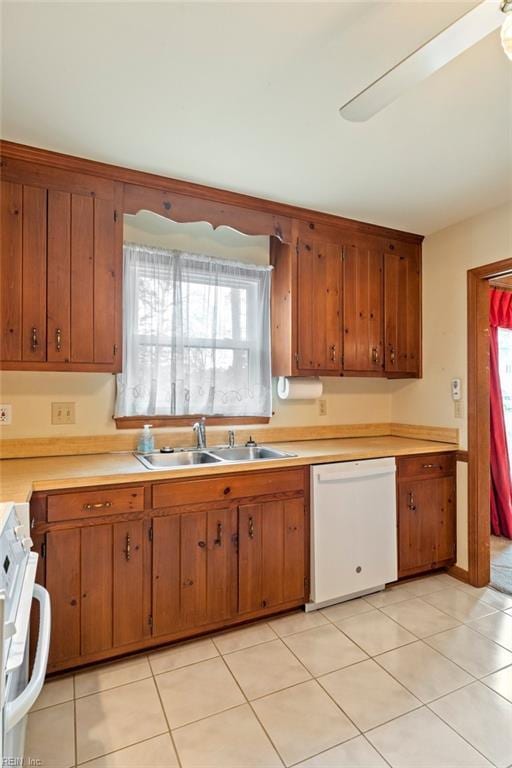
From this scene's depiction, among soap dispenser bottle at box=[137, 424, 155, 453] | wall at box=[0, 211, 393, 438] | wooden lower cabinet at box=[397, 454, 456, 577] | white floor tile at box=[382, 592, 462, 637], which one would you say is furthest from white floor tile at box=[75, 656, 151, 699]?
wooden lower cabinet at box=[397, 454, 456, 577]

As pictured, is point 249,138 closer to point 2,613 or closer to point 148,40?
point 148,40

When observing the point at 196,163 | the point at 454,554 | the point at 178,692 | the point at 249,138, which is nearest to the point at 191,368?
the point at 196,163

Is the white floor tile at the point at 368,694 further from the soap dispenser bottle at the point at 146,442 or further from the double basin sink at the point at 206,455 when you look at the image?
the soap dispenser bottle at the point at 146,442

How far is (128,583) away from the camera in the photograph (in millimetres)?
1898

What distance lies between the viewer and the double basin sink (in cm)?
238

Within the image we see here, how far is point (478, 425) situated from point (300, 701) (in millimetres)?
1959

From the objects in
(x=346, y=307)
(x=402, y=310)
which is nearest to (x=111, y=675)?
(x=346, y=307)

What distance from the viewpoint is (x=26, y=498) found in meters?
1.48

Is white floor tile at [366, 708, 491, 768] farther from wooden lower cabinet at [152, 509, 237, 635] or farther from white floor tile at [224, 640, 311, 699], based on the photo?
wooden lower cabinet at [152, 509, 237, 635]

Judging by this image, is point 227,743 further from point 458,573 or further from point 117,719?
point 458,573

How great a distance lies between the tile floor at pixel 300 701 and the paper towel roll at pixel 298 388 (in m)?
1.36

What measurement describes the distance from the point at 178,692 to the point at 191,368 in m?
1.67

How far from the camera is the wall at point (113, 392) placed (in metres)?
2.21

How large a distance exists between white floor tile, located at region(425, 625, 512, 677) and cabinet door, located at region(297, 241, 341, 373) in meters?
1.62
